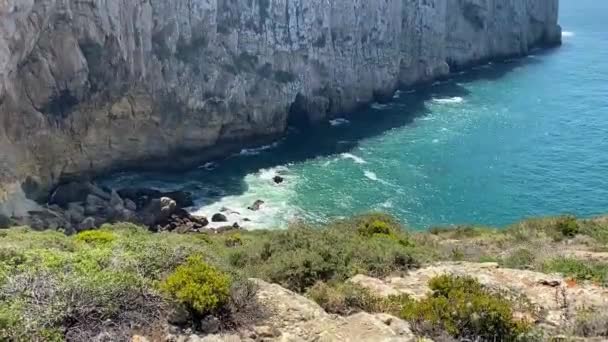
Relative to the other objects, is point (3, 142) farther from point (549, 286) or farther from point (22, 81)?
point (549, 286)

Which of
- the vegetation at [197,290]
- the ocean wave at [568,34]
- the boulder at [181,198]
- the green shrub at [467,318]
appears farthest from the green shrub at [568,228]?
the ocean wave at [568,34]

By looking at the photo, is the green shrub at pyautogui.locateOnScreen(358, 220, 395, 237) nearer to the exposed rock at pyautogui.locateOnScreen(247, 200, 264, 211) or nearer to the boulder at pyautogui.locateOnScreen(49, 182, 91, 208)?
the exposed rock at pyautogui.locateOnScreen(247, 200, 264, 211)

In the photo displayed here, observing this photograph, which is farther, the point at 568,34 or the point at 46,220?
the point at 568,34

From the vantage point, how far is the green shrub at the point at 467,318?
1048 centimetres

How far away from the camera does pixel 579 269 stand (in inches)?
597

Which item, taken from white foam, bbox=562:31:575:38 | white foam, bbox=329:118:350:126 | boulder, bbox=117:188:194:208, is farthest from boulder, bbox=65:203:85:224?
white foam, bbox=562:31:575:38

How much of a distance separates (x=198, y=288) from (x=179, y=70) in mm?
50340

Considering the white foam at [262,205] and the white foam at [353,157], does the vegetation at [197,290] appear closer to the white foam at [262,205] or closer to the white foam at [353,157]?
the white foam at [262,205]

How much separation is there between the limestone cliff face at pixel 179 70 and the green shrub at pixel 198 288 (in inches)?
1393

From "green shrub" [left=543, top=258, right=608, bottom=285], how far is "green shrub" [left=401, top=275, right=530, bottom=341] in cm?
434

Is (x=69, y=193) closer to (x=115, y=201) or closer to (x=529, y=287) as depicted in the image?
(x=115, y=201)

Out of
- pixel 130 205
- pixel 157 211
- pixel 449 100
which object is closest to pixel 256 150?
pixel 157 211

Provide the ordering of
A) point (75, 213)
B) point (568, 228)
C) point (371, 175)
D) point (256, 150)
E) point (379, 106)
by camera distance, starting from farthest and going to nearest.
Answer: point (379, 106)
point (256, 150)
point (371, 175)
point (75, 213)
point (568, 228)

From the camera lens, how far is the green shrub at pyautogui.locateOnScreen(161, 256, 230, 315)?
33.2 ft
